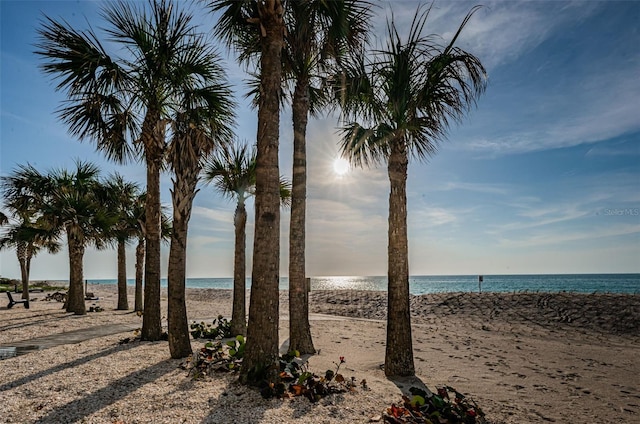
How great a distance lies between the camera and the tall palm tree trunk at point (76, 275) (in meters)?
16.2

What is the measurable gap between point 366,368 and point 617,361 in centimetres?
725

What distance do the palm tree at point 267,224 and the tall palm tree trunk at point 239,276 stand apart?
16.6 ft

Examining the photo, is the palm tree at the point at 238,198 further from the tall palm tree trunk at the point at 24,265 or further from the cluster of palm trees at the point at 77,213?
the tall palm tree trunk at the point at 24,265

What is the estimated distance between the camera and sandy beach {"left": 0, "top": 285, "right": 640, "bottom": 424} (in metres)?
4.56

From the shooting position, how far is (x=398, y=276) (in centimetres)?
729

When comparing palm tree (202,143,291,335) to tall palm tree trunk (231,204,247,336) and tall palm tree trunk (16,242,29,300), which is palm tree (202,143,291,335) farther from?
tall palm tree trunk (16,242,29,300)

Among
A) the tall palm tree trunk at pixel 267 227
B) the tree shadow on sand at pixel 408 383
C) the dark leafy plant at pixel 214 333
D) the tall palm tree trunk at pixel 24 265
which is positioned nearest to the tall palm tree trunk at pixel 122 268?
the tall palm tree trunk at pixel 24 265

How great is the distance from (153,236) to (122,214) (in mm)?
10038

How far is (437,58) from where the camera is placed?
24.3 ft

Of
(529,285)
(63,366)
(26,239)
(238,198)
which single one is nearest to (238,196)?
(238,198)

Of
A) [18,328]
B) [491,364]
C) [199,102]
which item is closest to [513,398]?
[491,364]

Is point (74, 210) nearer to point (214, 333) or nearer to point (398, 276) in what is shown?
point (214, 333)

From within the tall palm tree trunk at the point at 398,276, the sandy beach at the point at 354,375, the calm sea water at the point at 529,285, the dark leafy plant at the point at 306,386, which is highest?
the tall palm tree trunk at the point at 398,276

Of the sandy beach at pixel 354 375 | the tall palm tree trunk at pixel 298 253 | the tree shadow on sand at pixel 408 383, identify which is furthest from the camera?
the tall palm tree trunk at pixel 298 253
